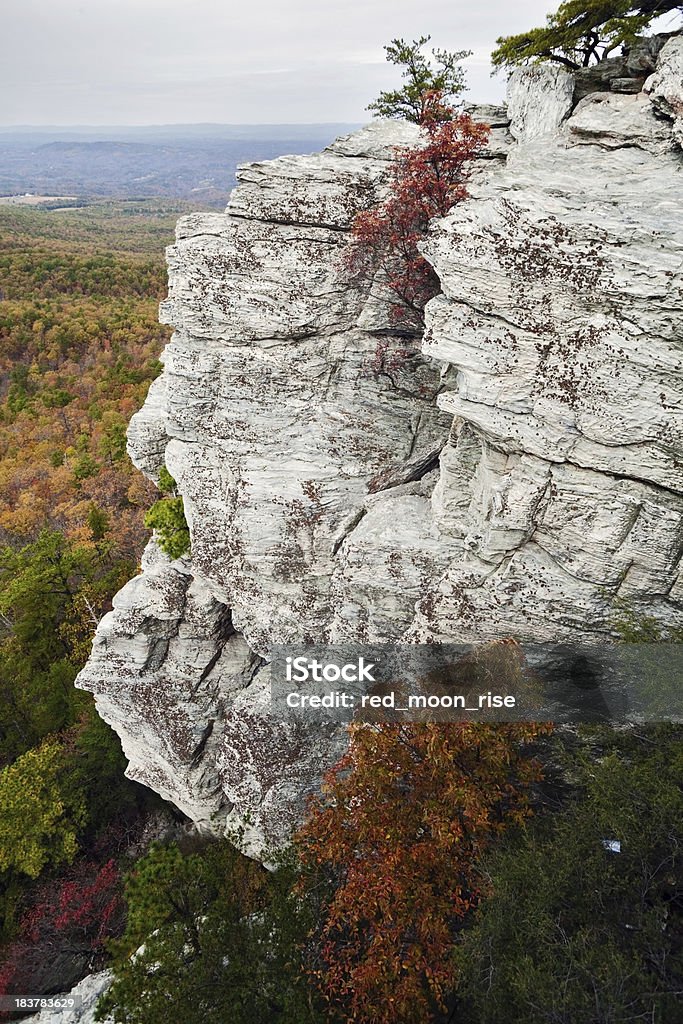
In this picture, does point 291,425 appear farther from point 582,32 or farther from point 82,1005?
point 82,1005

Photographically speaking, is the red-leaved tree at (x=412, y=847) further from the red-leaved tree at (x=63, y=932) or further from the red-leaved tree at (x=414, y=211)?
the red-leaved tree at (x=63, y=932)

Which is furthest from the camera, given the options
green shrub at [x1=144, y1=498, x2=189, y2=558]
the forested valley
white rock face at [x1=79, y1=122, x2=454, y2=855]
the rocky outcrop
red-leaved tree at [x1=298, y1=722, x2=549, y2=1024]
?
the forested valley

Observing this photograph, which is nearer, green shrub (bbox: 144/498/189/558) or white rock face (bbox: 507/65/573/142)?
white rock face (bbox: 507/65/573/142)

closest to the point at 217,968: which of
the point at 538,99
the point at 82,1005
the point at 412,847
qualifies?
the point at 412,847

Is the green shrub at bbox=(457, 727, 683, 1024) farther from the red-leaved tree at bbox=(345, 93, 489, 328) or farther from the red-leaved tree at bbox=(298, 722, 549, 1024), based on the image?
the red-leaved tree at bbox=(345, 93, 489, 328)

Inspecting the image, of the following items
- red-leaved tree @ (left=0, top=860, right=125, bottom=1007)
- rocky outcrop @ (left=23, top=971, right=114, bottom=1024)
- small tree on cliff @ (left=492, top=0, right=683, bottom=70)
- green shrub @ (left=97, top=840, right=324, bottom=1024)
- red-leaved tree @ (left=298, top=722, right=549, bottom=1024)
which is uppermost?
small tree on cliff @ (left=492, top=0, right=683, bottom=70)

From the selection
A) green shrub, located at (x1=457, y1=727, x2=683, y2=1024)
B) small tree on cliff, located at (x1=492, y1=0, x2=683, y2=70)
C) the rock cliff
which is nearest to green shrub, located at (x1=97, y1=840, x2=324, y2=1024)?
the rock cliff

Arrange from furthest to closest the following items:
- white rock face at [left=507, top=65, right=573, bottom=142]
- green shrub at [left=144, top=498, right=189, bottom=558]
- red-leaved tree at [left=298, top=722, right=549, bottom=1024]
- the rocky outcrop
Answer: green shrub at [left=144, top=498, right=189, bottom=558] < the rocky outcrop < white rock face at [left=507, top=65, right=573, bottom=142] < red-leaved tree at [left=298, top=722, right=549, bottom=1024]
